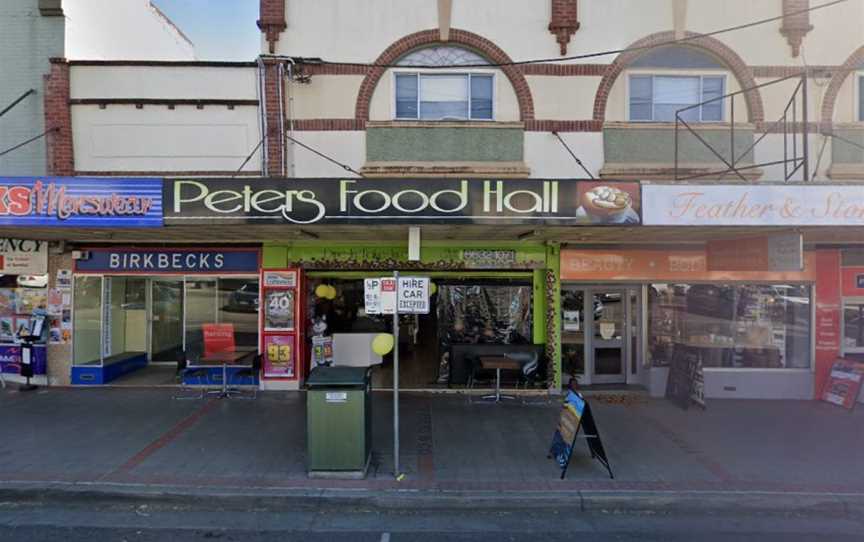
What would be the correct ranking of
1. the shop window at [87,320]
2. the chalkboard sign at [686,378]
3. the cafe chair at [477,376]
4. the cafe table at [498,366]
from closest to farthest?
the chalkboard sign at [686,378], the cafe table at [498,366], the cafe chair at [477,376], the shop window at [87,320]

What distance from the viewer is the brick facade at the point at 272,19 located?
920 centimetres

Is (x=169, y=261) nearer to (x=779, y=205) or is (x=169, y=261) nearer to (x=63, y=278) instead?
(x=63, y=278)

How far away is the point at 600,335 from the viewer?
1016 centimetres

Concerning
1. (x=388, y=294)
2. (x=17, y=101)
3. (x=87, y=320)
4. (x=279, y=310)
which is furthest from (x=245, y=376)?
(x=17, y=101)

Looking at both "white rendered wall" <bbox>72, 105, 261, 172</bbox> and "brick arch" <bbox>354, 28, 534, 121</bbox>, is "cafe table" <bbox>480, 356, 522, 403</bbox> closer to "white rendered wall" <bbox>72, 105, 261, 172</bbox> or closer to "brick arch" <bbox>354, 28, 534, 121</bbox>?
"brick arch" <bbox>354, 28, 534, 121</bbox>

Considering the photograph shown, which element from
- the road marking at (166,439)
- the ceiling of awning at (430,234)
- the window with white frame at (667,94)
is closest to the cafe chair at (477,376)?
the ceiling of awning at (430,234)

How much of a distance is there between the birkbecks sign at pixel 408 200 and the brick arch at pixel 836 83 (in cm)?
542

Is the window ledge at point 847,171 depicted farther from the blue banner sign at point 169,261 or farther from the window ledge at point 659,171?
the blue banner sign at point 169,261

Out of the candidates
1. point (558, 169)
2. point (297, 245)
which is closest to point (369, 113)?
point (297, 245)

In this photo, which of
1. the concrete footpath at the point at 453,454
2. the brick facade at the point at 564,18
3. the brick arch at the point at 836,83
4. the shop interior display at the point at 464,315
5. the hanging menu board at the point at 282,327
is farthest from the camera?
the shop interior display at the point at 464,315

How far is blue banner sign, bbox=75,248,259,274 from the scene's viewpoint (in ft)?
31.7

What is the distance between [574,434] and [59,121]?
9.66m

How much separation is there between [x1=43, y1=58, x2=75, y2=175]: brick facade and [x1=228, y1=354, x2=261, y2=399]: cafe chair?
4.46 metres

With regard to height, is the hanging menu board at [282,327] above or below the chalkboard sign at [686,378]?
above
